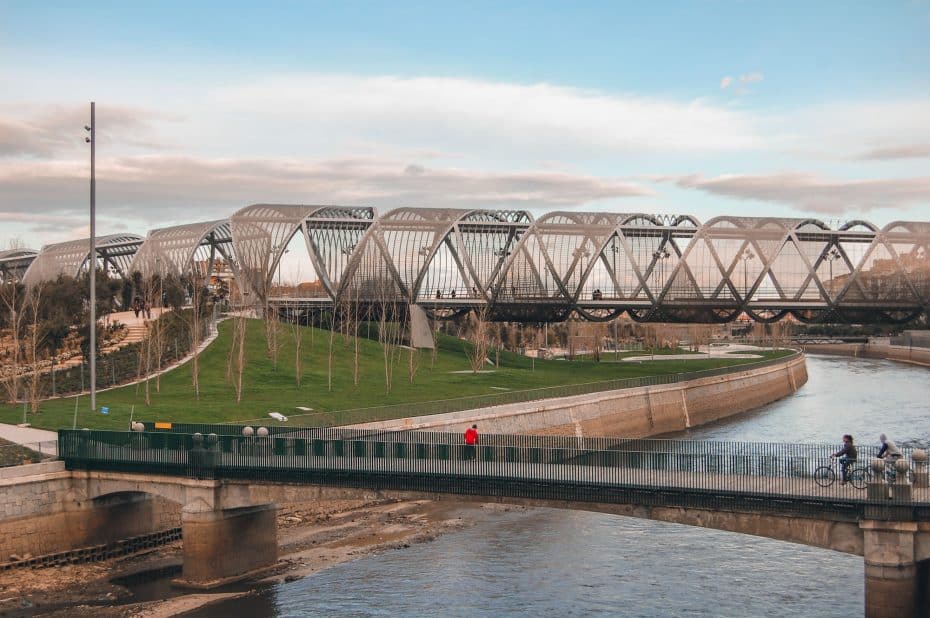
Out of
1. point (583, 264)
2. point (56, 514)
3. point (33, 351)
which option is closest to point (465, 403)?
point (33, 351)

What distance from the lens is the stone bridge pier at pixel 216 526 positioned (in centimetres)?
3950

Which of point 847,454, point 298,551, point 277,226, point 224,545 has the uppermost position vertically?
point 277,226

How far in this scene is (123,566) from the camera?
42.2 m

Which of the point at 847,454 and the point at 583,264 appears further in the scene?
the point at 583,264

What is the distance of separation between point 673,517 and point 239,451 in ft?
→ 52.6

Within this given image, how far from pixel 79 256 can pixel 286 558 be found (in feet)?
361

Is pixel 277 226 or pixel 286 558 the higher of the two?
pixel 277 226

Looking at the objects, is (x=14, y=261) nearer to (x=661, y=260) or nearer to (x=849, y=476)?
(x=661, y=260)

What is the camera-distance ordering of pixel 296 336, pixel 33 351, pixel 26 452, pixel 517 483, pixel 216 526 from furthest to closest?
pixel 296 336 → pixel 33 351 → pixel 26 452 → pixel 216 526 → pixel 517 483

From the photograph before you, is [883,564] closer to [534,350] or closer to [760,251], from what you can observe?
[760,251]

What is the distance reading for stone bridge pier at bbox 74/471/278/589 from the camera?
3950 cm

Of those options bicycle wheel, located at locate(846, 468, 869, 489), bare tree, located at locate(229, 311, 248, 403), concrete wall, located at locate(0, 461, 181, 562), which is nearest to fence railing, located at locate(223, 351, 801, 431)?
concrete wall, located at locate(0, 461, 181, 562)

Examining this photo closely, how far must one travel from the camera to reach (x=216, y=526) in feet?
131

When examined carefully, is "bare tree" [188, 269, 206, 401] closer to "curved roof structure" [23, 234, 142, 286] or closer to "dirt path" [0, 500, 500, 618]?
"dirt path" [0, 500, 500, 618]
